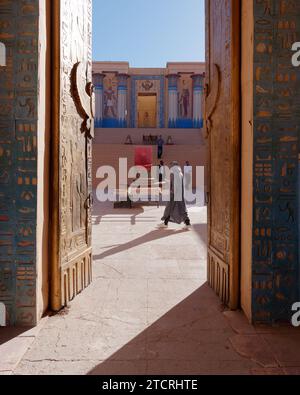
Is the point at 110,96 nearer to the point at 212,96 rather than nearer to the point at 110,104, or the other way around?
the point at 110,104

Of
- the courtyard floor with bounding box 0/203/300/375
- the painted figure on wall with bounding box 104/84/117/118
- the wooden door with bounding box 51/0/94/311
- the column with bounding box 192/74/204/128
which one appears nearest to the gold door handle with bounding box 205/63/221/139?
the wooden door with bounding box 51/0/94/311

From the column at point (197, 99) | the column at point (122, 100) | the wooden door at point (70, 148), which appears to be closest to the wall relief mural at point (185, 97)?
the column at point (197, 99)

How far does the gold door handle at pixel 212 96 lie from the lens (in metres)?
3.40

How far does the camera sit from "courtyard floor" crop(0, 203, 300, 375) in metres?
2.16

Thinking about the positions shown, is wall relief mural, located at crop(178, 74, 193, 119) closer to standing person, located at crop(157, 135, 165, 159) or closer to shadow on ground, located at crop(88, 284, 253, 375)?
standing person, located at crop(157, 135, 165, 159)

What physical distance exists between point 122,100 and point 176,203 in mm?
18420

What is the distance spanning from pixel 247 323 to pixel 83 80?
9.05ft

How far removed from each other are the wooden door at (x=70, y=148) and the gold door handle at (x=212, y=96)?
1.28m

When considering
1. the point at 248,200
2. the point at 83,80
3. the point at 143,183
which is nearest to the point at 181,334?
the point at 248,200

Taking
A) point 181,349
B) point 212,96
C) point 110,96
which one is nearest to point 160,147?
point 110,96

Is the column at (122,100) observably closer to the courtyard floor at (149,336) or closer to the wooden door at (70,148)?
the wooden door at (70,148)

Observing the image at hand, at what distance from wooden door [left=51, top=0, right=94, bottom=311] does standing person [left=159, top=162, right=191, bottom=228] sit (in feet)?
12.3

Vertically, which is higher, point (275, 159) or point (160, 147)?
point (160, 147)

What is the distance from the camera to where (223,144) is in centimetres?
329
